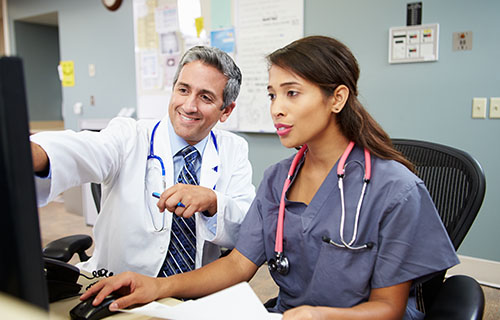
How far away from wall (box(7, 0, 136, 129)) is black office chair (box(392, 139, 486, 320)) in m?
3.19

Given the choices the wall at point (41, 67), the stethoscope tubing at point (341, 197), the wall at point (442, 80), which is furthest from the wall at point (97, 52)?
the stethoscope tubing at point (341, 197)

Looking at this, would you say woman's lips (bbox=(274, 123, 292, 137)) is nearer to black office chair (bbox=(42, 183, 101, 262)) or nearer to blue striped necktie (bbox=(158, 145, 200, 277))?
blue striped necktie (bbox=(158, 145, 200, 277))

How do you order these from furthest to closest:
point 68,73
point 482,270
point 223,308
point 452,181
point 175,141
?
1. point 68,73
2. point 482,270
3. point 175,141
4. point 452,181
5. point 223,308

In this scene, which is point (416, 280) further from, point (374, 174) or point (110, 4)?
point (110, 4)

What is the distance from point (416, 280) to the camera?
0.89 m

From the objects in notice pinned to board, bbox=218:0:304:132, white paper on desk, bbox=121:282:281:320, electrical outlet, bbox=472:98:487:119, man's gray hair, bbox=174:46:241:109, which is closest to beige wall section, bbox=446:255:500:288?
electrical outlet, bbox=472:98:487:119

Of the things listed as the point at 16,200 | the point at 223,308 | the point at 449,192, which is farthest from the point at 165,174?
the point at 16,200

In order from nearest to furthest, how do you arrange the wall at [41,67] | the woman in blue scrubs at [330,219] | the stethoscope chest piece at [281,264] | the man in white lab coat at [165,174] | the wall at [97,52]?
the woman in blue scrubs at [330,219] → the stethoscope chest piece at [281,264] → the man in white lab coat at [165,174] → the wall at [97,52] → the wall at [41,67]

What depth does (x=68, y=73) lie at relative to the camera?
441 cm

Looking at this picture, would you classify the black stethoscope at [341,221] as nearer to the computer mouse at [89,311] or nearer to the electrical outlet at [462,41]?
the computer mouse at [89,311]

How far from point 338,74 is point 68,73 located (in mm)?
4120

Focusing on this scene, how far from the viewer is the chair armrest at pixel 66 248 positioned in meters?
1.21

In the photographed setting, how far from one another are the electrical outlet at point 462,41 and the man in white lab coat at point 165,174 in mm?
1637

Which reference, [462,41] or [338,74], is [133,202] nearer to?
[338,74]
